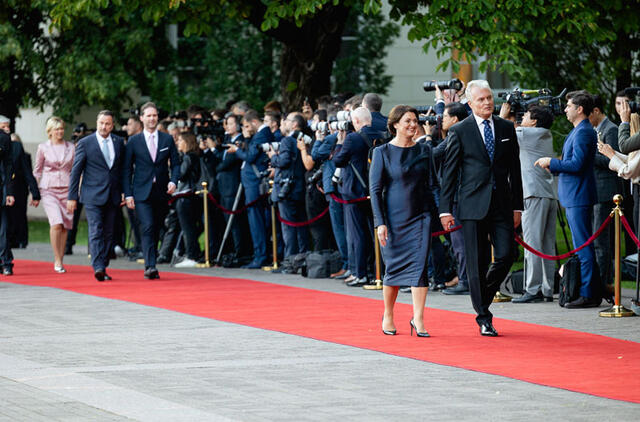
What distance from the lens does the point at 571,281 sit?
12258mm

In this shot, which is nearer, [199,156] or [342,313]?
[342,313]

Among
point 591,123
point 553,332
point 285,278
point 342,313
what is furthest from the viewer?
point 285,278

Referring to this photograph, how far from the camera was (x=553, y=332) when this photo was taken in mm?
10609

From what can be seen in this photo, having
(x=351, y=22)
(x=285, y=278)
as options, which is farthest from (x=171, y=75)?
→ (x=285, y=278)

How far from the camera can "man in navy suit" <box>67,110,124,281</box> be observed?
15617 mm

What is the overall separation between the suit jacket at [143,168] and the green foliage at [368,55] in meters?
13.6

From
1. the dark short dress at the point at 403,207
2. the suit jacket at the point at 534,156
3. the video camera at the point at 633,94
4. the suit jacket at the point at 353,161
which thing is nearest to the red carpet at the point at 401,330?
the dark short dress at the point at 403,207

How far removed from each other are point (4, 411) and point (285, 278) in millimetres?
8650

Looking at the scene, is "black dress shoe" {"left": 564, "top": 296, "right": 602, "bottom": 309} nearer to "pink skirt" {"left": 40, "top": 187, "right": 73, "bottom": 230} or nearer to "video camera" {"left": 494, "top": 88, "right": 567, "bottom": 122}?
"video camera" {"left": 494, "top": 88, "right": 567, "bottom": 122}

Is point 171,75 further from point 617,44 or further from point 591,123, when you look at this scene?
point 591,123

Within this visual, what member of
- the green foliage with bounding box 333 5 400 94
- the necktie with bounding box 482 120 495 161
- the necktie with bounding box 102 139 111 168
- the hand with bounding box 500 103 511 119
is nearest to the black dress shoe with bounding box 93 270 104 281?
the necktie with bounding box 102 139 111 168

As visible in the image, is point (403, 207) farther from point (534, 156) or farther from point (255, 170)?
point (255, 170)

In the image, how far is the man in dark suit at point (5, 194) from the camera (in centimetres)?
1628

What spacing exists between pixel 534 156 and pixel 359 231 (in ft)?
9.00
